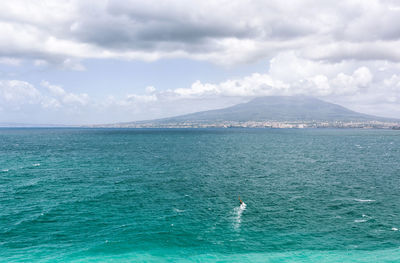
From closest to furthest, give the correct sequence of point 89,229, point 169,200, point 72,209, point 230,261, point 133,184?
point 230,261, point 89,229, point 72,209, point 169,200, point 133,184

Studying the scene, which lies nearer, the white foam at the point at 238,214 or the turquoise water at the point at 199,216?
the turquoise water at the point at 199,216

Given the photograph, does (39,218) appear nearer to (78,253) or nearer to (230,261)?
(78,253)

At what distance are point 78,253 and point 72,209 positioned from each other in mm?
21061

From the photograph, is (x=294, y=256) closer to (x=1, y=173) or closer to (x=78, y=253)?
(x=78, y=253)

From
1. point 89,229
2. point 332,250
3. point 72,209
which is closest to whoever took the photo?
point 332,250

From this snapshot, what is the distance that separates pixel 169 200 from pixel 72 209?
73.7 feet

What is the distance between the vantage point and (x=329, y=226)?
179 feet

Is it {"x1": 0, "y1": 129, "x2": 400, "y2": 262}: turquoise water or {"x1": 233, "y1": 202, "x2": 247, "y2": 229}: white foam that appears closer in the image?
{"x1": 0, "y1": 129, "x2": 400, "y2": 262}: turquoise water

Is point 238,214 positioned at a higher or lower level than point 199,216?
lower

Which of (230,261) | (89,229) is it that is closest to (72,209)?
(89,229)

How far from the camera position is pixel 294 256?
44.5m

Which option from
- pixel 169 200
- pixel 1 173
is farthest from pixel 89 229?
pixel 1 173

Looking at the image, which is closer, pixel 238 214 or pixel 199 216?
pixel 199 216

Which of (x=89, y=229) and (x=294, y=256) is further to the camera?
(x=89, y=229)
